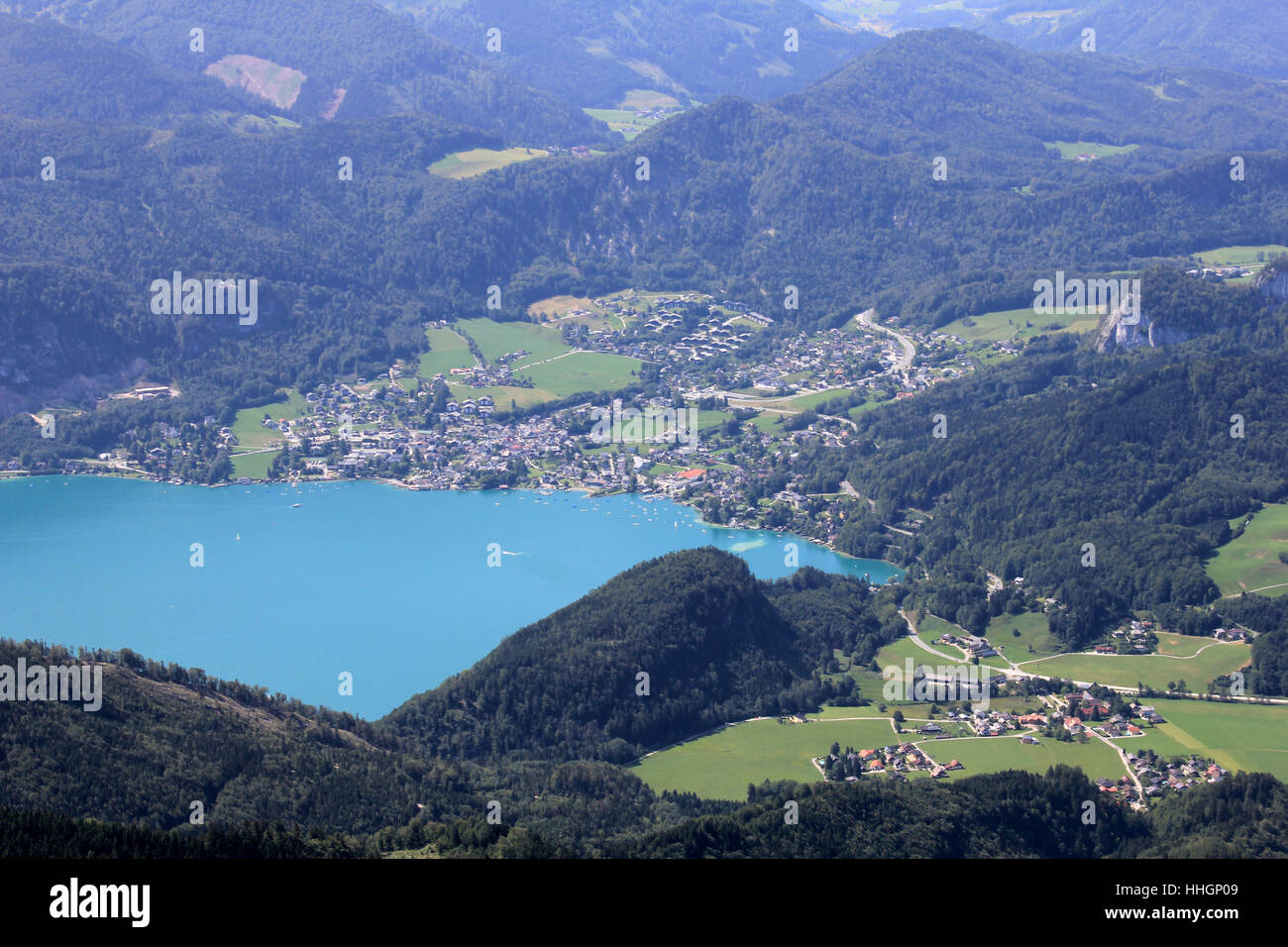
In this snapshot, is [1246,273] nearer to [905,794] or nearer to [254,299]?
[254,299]

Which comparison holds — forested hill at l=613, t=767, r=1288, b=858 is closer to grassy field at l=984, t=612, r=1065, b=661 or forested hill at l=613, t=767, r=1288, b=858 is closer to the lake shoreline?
grassy field at l=984, t=612, r=1065, b=661

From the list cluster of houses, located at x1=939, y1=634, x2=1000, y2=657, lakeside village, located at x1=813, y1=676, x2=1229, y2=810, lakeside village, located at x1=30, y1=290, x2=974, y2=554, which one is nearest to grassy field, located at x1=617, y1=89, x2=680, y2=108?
lakeside village, located at x1=30, y1=290, x2=974, y2=554

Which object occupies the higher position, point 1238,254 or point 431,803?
point 1238,254

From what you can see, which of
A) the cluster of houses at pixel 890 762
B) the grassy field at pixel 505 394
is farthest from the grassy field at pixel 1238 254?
the cluster of houses at pixel 890 762

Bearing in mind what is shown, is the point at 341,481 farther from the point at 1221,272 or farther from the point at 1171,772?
the point at 1221,272

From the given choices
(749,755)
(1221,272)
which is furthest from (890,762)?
(1221,272)
